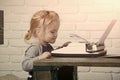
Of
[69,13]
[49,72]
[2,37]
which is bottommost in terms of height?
[49,72]

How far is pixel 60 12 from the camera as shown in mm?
2207

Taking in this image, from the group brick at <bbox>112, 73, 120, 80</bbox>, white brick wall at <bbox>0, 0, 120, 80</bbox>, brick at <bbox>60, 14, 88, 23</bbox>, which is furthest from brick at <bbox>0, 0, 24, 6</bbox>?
brick at <bbox>112, 73, 120, 80</bbox>

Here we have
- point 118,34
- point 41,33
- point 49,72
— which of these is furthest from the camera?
point 118,34

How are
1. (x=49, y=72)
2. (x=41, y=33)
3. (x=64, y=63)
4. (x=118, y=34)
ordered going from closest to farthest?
(x=64, y=63)
(x=49, y=72)
(x=41, y=33)
(x=118, y=34)

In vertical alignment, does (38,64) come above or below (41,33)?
below

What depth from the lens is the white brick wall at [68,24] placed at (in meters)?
2.18


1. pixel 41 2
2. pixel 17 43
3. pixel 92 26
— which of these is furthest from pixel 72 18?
pixel 17 43

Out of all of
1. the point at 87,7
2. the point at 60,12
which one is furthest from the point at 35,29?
the point at 87,7

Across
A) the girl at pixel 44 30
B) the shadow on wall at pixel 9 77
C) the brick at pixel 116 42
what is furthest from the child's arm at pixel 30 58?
the brick at pixel 116 42

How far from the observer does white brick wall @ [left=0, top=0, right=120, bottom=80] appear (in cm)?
Result: 218

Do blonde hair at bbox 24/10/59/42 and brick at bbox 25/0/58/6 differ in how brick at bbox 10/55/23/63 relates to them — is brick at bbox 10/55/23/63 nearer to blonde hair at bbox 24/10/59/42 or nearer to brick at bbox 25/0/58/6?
blonde hair at bbox 24/10/59/42

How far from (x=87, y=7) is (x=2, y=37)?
0.66 m

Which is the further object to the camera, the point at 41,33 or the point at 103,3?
the point at 103,3

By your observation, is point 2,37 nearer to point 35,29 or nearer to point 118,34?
point 35,29
